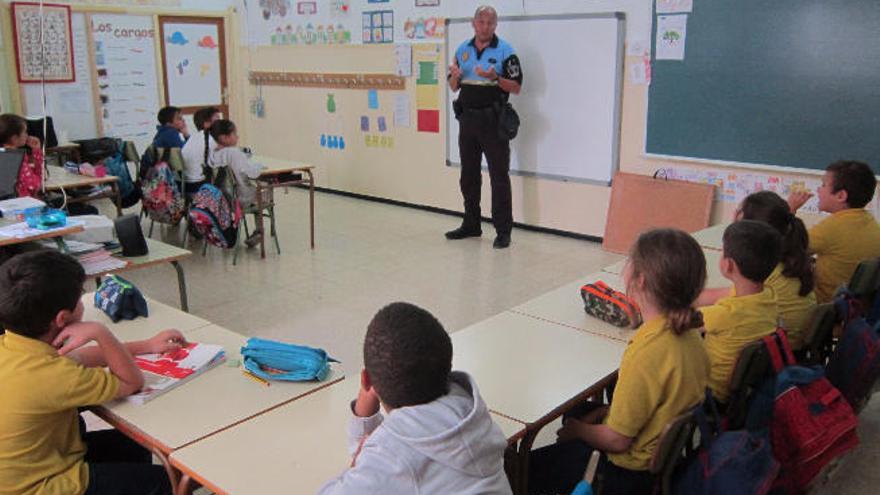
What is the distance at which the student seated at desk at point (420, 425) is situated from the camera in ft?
4.30

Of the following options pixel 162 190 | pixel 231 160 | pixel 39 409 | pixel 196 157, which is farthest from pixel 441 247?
pixel 39 409

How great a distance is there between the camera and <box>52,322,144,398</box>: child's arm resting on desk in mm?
1904

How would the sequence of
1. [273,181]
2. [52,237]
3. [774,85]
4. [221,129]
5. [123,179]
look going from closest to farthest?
[52,237] → [774,85] → [221,129] → [273,181] → [123,179]

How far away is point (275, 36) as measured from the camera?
8297mm

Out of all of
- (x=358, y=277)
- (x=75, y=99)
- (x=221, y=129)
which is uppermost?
(x=75, y=99)

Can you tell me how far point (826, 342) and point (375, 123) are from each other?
5.50 metres

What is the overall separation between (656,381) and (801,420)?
57 cm

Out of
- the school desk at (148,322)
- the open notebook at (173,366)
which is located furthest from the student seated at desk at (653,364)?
the school desk at (148,322)

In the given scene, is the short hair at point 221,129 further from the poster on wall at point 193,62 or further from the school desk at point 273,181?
the poster on wall at point 193,62

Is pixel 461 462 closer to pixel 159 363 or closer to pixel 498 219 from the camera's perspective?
pixel 159 363

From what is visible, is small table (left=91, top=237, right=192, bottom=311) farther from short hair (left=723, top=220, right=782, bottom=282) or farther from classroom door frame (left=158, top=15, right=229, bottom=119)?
classroom door frame (left=158, top=15, right=229, bottom=119)

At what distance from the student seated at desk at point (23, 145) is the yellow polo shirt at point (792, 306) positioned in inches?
161

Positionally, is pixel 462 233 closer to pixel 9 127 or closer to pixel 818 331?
pixel 9 127

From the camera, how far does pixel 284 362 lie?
2.16 meters
